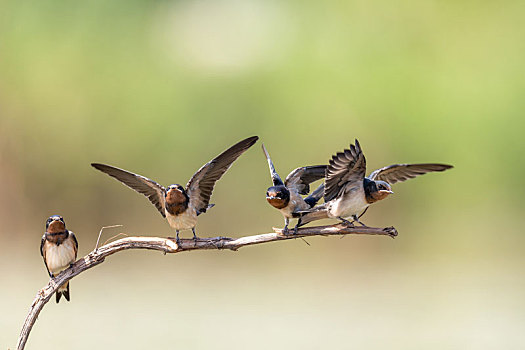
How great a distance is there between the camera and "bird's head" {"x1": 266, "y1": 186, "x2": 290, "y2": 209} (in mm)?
3299

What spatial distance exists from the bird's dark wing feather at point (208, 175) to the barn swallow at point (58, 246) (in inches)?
27.1

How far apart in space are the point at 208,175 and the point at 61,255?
34.4 inches

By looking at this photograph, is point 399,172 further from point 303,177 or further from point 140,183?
point 140,183

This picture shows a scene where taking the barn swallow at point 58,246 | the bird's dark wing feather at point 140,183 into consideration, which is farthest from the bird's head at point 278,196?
the barn swallow at point 58,246

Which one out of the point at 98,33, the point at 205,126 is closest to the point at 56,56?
the point at 98,33

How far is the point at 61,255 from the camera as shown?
387cm

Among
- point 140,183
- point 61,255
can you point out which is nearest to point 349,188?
point 140,183

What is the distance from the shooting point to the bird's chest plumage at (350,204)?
10.7 feet

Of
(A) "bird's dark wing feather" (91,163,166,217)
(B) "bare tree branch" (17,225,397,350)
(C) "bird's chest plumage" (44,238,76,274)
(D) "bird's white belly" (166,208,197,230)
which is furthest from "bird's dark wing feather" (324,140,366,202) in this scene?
(C) "bird's chest plumage" (44,238,76,274)

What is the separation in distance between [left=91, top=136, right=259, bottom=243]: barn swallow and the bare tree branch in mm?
214

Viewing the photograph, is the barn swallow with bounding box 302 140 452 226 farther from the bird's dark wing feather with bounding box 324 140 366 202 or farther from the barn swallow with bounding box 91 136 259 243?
the barn swallow with bounding box 91 136 259 243

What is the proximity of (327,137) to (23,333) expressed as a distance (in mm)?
7084

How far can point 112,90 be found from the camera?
10961 mm

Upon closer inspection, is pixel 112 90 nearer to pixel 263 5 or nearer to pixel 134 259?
pixel 134 259
